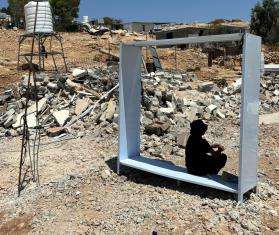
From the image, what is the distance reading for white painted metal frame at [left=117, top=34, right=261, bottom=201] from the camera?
6.55 metres

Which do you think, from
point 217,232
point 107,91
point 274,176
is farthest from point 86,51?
point 217,232

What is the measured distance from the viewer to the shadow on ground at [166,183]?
7094 mm

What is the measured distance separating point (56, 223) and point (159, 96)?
20.7ft

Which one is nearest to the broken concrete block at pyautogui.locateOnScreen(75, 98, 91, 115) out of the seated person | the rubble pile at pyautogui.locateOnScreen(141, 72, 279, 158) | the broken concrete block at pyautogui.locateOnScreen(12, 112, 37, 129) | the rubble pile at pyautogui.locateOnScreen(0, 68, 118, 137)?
the rubble pile at pyautogui.locateOnScreen(0, 68, 118, 137)

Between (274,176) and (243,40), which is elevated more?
(243,40)

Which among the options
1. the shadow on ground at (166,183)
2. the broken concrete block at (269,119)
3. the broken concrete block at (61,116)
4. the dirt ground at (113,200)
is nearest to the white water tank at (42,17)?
the broken concrete block at (61,116)

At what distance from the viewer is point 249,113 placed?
6.68 m

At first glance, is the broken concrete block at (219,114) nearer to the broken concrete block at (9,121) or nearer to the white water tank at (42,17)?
the broken concrete block at (9,121)

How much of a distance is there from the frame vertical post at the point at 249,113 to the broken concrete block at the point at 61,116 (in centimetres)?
576

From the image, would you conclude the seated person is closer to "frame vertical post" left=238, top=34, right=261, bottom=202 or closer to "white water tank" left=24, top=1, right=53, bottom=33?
"frame vertical post" left=238, top=34, right=261, bottom=202

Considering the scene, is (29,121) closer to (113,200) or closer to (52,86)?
(52,86)

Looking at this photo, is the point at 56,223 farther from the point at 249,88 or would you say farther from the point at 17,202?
the point at 249,88

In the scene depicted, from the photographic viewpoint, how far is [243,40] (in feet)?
20.8

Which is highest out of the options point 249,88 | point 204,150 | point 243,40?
point 243,40
